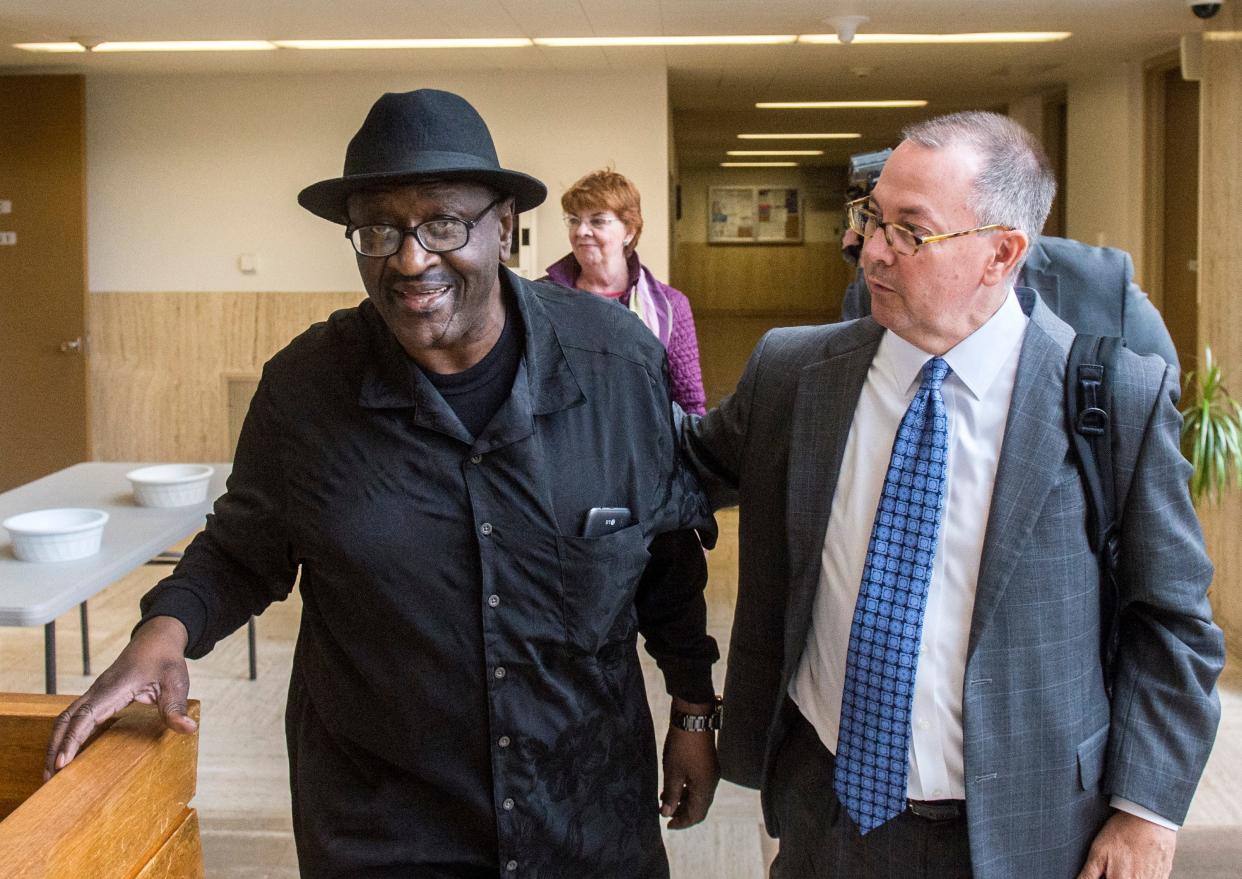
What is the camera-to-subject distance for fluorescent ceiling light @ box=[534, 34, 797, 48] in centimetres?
635

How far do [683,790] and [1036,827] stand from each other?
1.80ft

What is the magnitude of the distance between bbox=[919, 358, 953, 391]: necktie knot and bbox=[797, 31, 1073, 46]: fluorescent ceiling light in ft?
17.3

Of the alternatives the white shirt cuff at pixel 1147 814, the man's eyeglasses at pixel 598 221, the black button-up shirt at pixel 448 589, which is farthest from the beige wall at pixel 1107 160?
the black button-up shirt at pixel 448 589

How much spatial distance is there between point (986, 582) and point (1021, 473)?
0.13 metres

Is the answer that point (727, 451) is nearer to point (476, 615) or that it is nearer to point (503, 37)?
point (476, 615)

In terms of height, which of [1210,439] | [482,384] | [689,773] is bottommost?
[689,773]

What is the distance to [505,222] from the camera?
1590mm

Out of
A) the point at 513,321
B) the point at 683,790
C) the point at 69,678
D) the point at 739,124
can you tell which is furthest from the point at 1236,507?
the point at 739,124

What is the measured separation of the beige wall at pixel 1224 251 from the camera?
484cm

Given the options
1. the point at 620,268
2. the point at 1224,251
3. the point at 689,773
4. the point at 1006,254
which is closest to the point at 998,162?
the point at 1006,254

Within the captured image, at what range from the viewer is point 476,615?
1496 mm

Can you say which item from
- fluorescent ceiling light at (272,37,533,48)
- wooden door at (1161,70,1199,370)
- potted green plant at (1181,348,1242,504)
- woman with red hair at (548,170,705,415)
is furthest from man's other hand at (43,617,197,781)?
wooden door at (1161,70,1199,370)

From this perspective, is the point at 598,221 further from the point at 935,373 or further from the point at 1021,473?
the point at 1021,473

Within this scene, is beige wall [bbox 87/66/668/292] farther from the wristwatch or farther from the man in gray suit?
the man in gray suit
